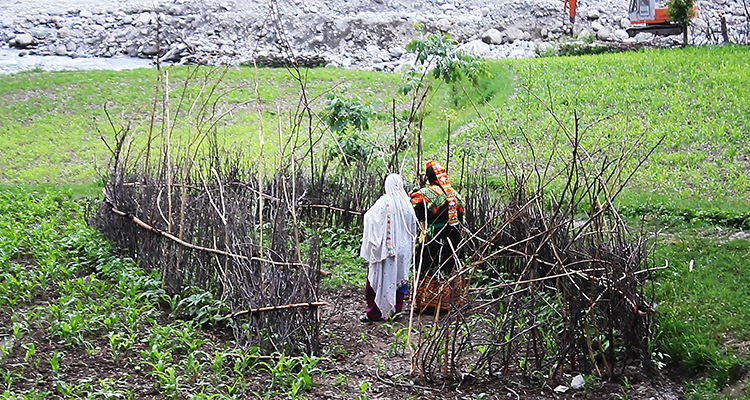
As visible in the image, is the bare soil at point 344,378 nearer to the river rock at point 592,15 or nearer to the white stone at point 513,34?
the white stone at point 513,34

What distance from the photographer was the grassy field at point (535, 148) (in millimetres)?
5203

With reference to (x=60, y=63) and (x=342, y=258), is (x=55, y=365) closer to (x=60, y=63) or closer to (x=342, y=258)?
(x=342, y=258)

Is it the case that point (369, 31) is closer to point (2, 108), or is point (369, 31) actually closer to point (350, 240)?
point (2, 108)

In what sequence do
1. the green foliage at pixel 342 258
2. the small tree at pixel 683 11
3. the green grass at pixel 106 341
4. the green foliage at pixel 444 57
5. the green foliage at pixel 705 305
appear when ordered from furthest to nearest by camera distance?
1. the small tree at pixel 683 11
2. the green foliage at pixel 444 57
3. the green foliage at pixel 342 258
4. the green foliage at pixel 705 305
5. the green grass at pixel 106 341

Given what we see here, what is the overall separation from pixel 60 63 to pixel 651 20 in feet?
52.1

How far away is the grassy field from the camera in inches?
205

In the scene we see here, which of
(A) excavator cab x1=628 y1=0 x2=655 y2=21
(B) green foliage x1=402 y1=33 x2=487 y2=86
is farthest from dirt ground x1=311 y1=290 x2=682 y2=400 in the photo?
(A) excavator cab x1=628 y1=0 x2=655 y2=21

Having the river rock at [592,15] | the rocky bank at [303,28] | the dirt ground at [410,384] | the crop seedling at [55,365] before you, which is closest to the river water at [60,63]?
the rocky bank at [303,28]

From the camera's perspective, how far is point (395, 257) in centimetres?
557

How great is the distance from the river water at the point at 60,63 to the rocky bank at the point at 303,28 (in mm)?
540

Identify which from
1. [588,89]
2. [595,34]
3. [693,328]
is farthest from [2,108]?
[595,34]

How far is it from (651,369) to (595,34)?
21355 mm

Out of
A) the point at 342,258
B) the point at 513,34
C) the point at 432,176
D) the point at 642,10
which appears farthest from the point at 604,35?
the point at 432,176

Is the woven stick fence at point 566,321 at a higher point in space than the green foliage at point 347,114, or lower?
lower
